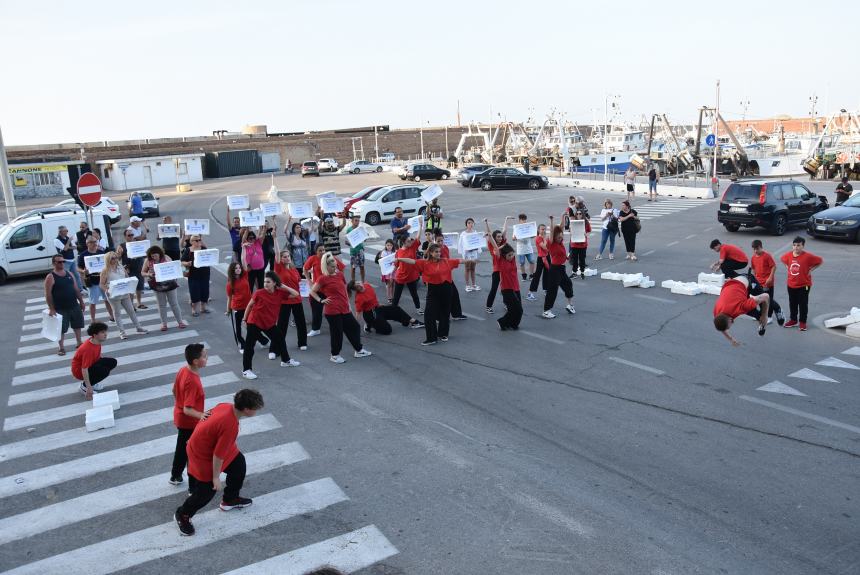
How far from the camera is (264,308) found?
9680mm

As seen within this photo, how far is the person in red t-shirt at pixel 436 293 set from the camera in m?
11.4

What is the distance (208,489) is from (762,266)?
9.25 m

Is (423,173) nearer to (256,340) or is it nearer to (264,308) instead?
(256,340)

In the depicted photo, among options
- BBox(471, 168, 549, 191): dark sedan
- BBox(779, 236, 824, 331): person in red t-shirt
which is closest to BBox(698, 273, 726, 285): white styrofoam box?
BBox(779, 236, 824, 331): person in red t-shirt

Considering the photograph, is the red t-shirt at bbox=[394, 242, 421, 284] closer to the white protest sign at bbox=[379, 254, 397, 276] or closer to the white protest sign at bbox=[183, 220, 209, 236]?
the white protest sign at bbox=[379, 254, 397, 276]

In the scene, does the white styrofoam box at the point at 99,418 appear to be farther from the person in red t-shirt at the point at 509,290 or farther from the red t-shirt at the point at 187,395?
the person in red t-shirt at the point at 509,290

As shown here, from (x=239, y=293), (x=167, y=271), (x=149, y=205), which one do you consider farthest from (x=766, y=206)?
(x=149, y=205)

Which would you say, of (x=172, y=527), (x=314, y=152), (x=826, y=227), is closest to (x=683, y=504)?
(x=172, y=527)

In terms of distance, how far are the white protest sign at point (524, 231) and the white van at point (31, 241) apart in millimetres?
10997

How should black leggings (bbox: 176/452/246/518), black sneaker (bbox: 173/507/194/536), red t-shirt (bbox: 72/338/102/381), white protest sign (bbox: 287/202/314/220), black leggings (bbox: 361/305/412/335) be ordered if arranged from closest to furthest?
black leggings (bbox: 176/452/246/518)
black sneaker (bbox: 173/507/194/536)
red t-shirt (bbox: 72/338/102/381)
black leggings (bbox: 361/305/412/335)
white protest sign (bbox: 287/202/314/220)

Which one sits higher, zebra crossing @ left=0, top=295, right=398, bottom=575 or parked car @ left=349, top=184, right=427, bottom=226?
parked car @ left=349, top=184, right=427, bottom=226

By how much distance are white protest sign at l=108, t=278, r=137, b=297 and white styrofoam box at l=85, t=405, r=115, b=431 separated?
167 inches

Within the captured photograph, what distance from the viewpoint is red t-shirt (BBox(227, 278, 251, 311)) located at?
11.0 meters

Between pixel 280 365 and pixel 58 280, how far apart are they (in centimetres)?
418
